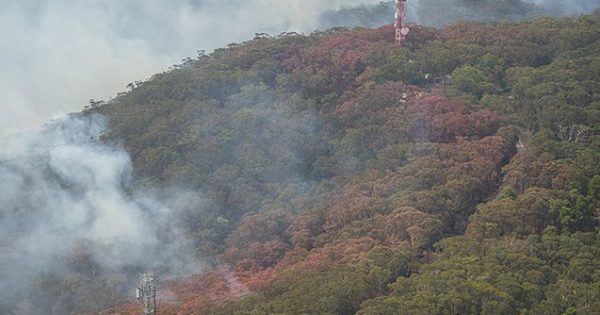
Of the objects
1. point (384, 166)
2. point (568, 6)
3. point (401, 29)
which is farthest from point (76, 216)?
point (568, 6)

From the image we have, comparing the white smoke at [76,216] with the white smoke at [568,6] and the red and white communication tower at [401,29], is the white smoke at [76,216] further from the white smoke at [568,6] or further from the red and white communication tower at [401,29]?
the white smoke at [568,6]

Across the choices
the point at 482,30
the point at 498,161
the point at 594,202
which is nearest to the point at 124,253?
the point at 498,161

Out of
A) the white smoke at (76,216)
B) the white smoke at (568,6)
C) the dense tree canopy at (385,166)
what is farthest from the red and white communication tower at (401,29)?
the white smoke at (568,6)

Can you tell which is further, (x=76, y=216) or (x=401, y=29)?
(x=401, y=29)

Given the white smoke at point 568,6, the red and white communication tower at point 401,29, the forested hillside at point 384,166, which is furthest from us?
the white smoke at point 568,6

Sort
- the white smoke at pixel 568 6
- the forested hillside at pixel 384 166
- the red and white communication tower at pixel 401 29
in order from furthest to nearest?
the white smoke at pixel 568 6, the red and white communication tower at pixel 401 29, the forested hillside at pixel 384 166

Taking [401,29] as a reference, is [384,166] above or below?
below

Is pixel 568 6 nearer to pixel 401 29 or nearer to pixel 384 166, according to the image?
pixel 401 29

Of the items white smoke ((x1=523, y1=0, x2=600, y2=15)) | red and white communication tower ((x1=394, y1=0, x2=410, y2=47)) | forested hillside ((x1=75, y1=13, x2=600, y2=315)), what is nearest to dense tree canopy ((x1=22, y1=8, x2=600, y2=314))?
forested hillside ((x1=75, y1=13, x2=600, y2=315))

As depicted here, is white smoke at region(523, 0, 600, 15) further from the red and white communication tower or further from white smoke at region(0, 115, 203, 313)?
white smoke at region(0, 115, 203, 313)
